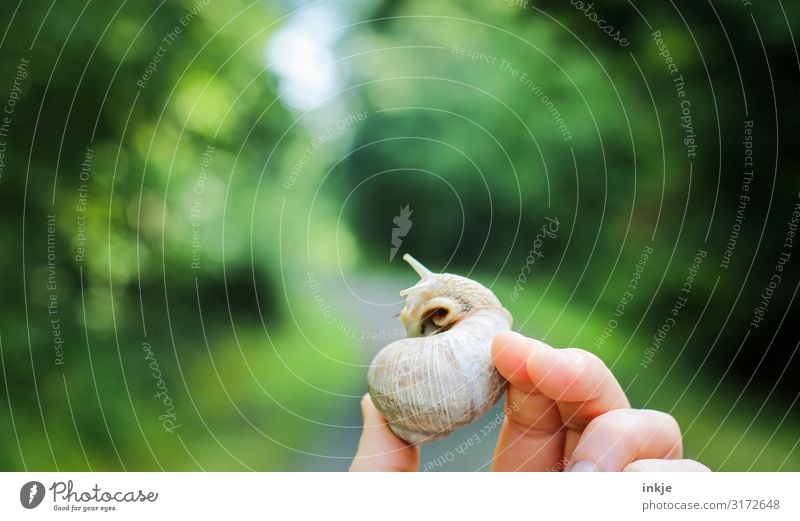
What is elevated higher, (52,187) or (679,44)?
(679,44)

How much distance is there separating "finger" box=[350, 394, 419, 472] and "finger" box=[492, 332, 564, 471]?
0.08 m

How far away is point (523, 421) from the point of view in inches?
23.5

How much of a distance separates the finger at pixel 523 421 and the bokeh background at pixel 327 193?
6cm

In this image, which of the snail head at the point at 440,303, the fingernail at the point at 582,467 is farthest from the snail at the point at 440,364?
the fingernail at the point at 582,467

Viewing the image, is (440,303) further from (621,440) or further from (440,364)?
(621,440)

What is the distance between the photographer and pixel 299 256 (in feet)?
2.29

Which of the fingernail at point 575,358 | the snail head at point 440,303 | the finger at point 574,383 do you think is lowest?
the finger at point 574,383

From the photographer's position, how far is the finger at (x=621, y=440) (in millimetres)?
550

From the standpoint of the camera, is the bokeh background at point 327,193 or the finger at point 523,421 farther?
the bokeh background at point 327,193

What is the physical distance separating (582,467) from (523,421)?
6 cm

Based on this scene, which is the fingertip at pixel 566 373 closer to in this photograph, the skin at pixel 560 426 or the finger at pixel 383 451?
the skin at pixel 560 426
